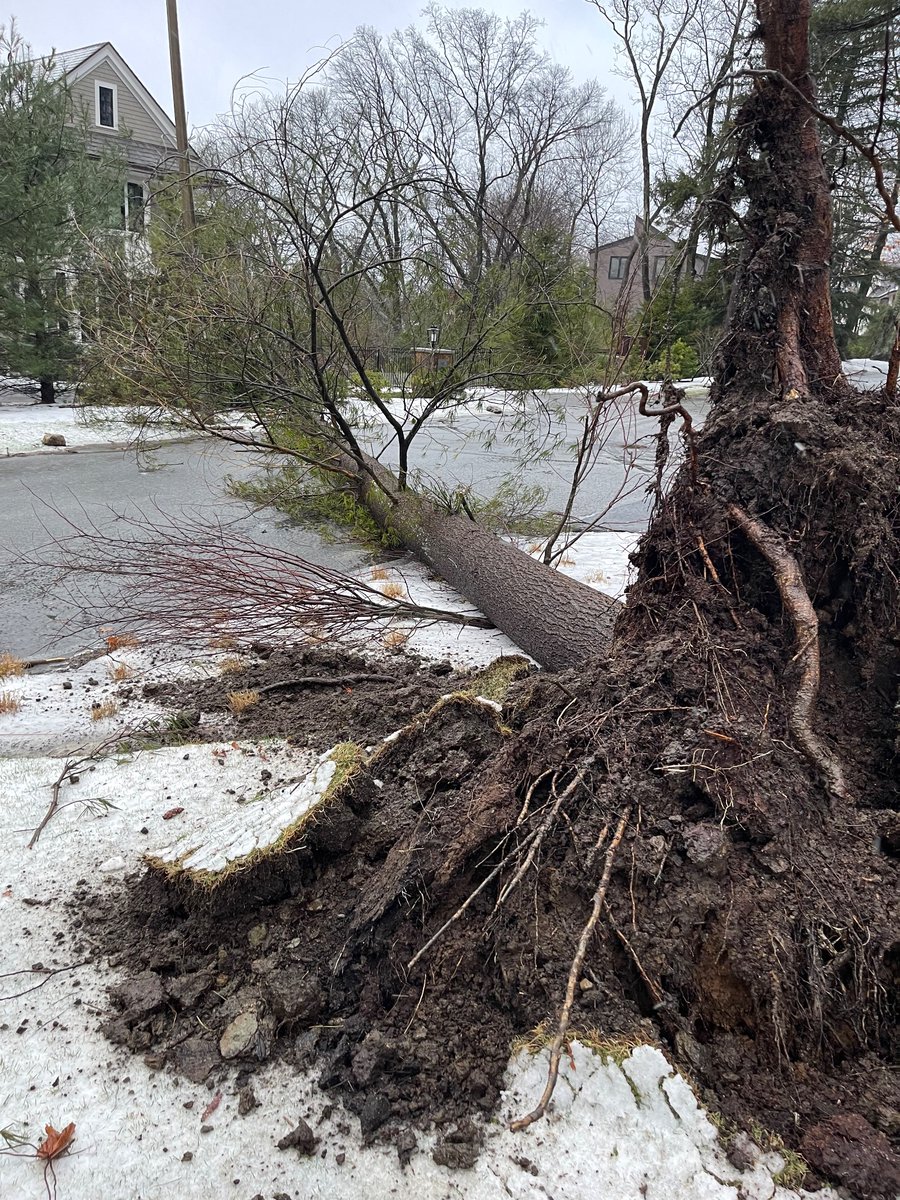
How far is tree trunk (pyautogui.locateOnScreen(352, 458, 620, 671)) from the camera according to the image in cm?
371

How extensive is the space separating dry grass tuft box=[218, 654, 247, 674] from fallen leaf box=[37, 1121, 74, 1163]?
2508 mm

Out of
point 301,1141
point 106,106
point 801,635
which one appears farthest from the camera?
point 106,106

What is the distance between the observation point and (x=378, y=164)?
15.8ft

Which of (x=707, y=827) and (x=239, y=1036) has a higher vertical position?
(x=707, y=827)

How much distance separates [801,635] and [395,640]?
8.59 ft

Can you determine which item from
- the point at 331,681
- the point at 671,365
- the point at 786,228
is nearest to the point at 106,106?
the point at 671,365

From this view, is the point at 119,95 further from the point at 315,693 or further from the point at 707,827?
the point at 707,827

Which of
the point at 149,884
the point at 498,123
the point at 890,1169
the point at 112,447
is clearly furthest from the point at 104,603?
the point at 498,123

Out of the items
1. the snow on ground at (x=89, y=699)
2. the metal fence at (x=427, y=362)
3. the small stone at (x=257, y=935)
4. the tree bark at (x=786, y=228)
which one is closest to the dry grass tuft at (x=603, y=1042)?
the small stone at (x=257, y=935)

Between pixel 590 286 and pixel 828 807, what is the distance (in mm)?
6794

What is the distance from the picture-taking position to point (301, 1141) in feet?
5.00

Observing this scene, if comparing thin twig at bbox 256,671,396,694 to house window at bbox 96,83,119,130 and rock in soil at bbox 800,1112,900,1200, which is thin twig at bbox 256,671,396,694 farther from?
house window at bbox 96,83,119,130

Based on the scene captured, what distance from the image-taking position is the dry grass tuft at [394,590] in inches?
194

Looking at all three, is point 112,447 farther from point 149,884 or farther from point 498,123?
point 498,123
